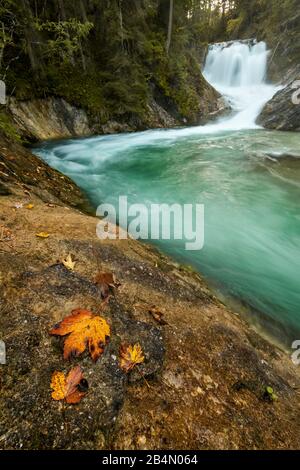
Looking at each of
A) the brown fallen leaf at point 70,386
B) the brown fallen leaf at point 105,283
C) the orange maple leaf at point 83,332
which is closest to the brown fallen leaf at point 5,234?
the brown fallen leaf at point 105,283

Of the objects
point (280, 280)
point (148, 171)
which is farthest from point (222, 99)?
point (280, 280)

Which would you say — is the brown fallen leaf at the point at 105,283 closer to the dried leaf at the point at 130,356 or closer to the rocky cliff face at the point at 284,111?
the dried leaf at the point at 130,356

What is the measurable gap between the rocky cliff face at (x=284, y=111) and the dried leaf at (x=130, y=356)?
59.4 ft

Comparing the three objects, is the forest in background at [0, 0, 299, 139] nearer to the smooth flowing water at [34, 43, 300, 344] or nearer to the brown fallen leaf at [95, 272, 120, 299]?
the smooth flowing water at [34, 43, 300, 344]

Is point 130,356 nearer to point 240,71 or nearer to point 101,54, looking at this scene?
point 101,54

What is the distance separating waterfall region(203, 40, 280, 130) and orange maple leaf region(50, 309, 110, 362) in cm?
2360

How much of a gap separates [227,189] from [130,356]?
6.79m

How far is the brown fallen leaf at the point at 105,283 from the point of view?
2367 millimetres

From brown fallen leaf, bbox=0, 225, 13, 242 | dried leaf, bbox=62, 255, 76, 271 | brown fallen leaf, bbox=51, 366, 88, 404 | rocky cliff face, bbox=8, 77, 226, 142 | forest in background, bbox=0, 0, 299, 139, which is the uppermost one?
forest in background, bbox=0, 0, 299, 139

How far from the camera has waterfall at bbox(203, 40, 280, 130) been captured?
78.6 feet

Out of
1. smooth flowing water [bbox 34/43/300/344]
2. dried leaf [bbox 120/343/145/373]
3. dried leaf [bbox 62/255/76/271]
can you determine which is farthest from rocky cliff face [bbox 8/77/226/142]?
dried leaf [bbox 120/343/145/373]

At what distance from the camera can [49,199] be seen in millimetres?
4516

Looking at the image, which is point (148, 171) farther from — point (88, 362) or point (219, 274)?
point (88, 362)

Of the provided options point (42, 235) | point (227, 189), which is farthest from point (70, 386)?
point (227, 189)
